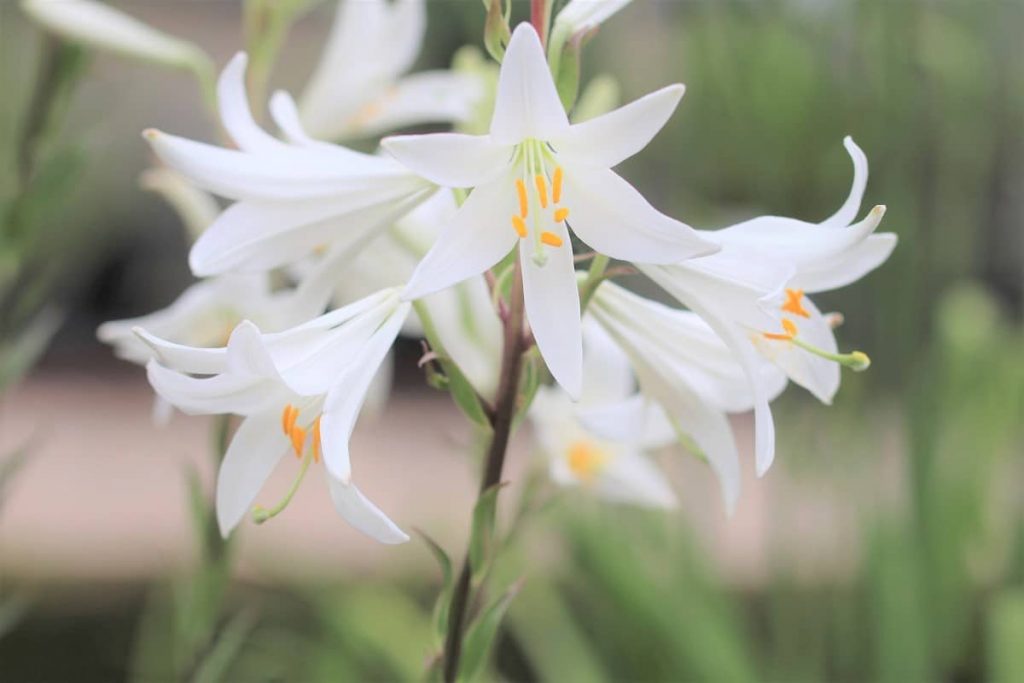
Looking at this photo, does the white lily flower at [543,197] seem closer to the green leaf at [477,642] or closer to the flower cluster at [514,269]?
the flower cluster at [514,269]

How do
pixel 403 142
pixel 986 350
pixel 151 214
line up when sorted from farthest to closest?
pixel 151 214, pixel 986 350, pixel 403 142

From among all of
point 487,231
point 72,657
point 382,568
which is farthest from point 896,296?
point 72,657

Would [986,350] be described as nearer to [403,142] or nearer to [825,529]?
[825,529]

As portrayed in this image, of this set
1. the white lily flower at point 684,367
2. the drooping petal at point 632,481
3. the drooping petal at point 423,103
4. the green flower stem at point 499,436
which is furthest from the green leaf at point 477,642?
the drooping petal at point 423,103

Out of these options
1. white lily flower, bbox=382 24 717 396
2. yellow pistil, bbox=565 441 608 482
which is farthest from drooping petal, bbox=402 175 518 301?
yellow pistil, bbox=565 441 608 482

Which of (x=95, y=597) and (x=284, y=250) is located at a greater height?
(x=284, y=250)

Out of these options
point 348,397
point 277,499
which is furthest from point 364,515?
point 277,499

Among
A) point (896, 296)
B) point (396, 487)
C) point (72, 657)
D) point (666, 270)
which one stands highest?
point (666, 270)

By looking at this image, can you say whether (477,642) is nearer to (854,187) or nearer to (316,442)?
(316,442)
